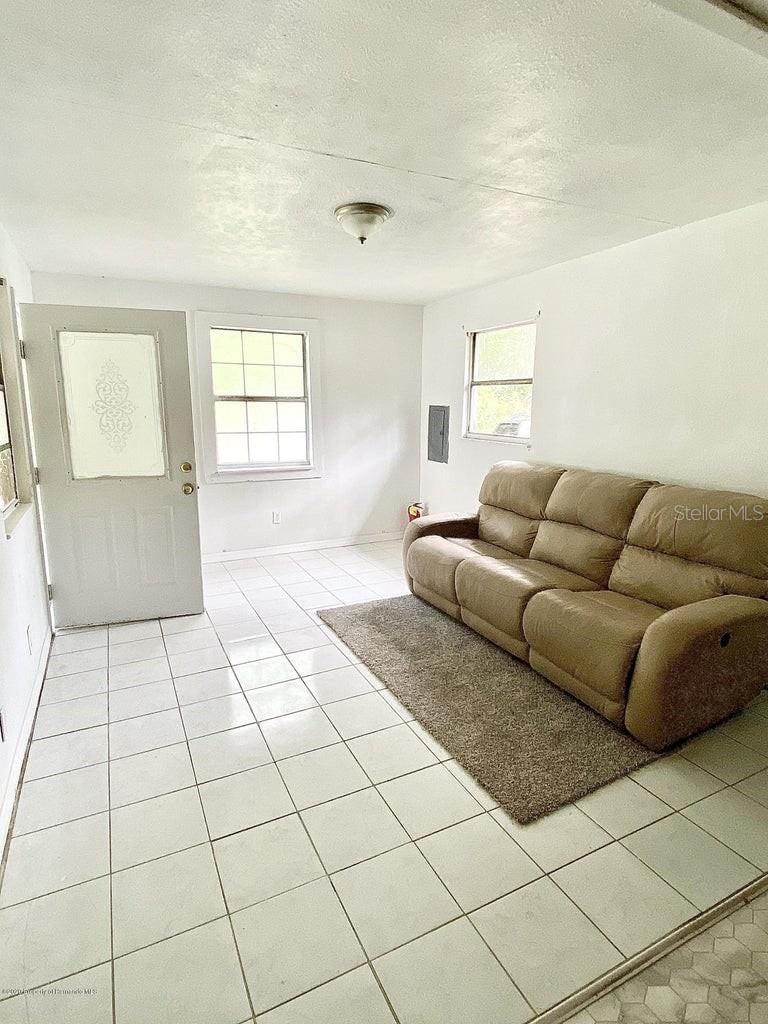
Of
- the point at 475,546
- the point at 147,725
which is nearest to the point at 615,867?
the point at 147,725

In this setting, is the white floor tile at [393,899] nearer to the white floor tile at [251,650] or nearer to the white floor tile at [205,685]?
the white floor tile at [205,685]

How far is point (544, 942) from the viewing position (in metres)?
1.45

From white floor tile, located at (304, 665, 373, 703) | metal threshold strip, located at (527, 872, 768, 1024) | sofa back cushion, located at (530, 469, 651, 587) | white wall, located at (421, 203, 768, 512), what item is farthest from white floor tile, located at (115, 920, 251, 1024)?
white wall, located at (421, 203, 768, 512)

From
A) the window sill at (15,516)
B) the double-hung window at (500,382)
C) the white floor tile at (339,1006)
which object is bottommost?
the white floor tile at (339,1006)

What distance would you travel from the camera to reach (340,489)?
532 centimetres

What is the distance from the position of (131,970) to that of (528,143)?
2842 millimetres

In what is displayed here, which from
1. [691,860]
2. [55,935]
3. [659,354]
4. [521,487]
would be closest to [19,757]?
[55,935]

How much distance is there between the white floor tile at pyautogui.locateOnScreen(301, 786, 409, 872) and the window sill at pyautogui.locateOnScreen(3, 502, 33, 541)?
1.75 m

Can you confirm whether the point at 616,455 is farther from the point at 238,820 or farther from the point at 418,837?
the point at 238,820

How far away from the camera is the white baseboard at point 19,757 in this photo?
1806 mm

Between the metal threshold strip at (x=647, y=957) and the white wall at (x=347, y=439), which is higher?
the white wall at (x=347, y=439)

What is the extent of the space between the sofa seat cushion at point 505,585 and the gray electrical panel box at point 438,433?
6.89 feet

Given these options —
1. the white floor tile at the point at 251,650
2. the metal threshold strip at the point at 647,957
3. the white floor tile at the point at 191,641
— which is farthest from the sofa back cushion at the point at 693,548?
the white floor tile at the point at 191,641

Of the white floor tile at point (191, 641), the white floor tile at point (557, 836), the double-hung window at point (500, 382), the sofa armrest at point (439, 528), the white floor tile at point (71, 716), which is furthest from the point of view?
the double-hung window at point (500, 382)
